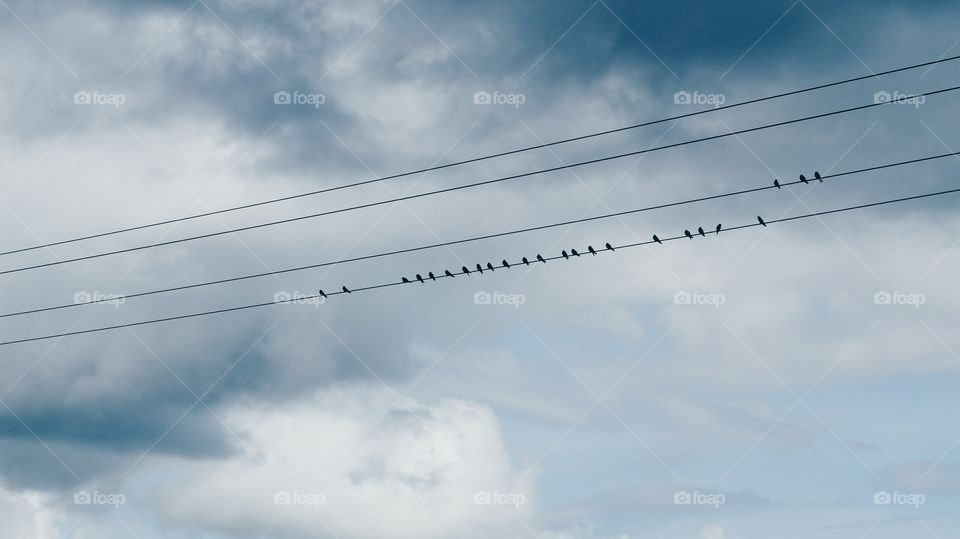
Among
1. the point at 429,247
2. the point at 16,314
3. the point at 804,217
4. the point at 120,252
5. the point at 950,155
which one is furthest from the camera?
the point at 16,314

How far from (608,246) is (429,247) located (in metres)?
8.77

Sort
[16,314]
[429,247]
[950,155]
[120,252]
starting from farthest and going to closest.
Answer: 1. [16,314]
2. [120,252]
3. [429,247]
4. [950,155]

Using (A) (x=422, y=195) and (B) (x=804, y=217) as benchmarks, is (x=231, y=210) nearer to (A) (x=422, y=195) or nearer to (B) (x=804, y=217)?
(A) (x=422, y=195)

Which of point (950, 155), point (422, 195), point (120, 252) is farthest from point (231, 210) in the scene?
point (950, 155)

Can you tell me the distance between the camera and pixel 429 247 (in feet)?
162

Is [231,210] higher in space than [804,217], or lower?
higher

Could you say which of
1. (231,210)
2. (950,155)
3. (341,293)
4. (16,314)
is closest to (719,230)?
(950,155)

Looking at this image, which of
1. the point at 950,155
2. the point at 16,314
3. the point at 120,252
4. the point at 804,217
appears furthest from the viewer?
the point at 16,314

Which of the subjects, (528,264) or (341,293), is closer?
(528,264)

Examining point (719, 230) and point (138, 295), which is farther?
point (138, 295)

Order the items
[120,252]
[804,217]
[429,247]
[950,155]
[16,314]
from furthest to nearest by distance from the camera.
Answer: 1. [16,314]
2. [120,252]
3. [429,247]
4. [804,217]
5. [950,155]

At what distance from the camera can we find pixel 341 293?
181 ft

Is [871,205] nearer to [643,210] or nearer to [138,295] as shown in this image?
[643,210]

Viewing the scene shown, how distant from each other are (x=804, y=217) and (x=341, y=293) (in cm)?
2087
